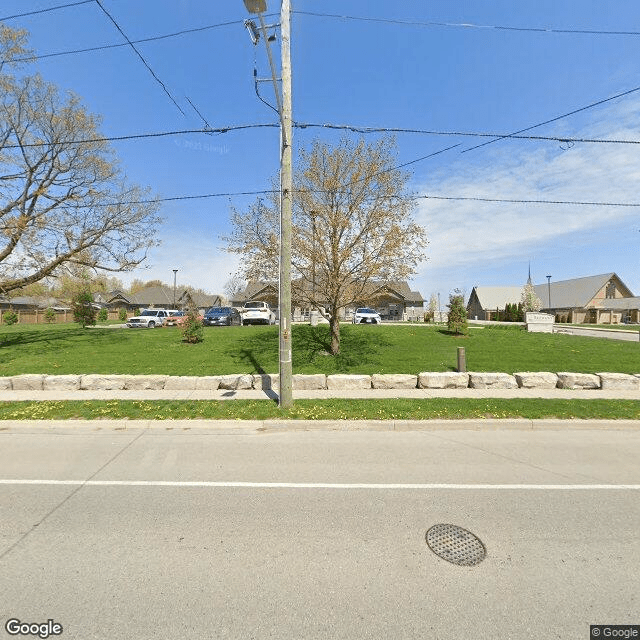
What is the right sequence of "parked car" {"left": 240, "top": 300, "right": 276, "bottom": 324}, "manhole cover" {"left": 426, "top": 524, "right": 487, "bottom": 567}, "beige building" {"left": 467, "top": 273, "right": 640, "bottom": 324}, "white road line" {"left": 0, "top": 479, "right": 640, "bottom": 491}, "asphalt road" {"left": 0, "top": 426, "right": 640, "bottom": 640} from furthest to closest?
"beige building" {"left": 467, "top": 273, "right": 640, "bottom": 324} → "parked car" {"left": 240, "top": 300, "right": 276, "bottom": 324} → "white road line" {"left": 0, "top": 479, "right": 640, "bottom": 491} → "manhole cover" {"left": 426, "top": 524, "right": 487, "bottom": 567} → "asphalt road" {"left": 0, "top": 426, "right": 640, "bottom": 640}

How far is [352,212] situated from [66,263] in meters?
14.5

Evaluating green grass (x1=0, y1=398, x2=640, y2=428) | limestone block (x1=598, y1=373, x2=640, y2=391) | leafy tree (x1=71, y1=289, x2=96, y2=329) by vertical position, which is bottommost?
green grass (x1=0, y1=398, x2=640, y2=428)

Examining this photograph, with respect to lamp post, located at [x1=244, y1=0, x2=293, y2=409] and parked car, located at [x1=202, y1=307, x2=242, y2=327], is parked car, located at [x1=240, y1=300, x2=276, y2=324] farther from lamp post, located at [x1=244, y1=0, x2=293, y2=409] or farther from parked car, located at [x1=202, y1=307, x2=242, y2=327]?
lamp post, located at [x1=244, y1=0, x2=293, y2=409]

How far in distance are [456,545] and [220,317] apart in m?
23.8

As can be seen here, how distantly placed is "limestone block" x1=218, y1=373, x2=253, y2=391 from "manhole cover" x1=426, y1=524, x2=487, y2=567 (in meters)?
6.37

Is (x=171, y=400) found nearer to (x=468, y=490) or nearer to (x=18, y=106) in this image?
(x=468, y=490)

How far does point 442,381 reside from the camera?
8945 millimetres

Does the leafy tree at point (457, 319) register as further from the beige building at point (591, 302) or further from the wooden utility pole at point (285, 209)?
the beige building at point (591, 302)

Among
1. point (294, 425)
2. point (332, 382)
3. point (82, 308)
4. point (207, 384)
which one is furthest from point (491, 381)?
point (82, 308)

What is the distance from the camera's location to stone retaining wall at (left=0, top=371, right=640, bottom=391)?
878 centimetres

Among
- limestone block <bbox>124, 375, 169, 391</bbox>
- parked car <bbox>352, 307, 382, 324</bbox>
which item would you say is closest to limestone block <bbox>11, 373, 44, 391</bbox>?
limestone block <bbox>124, 375, 169, 391</bbox>

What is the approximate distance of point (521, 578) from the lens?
2.62 meters

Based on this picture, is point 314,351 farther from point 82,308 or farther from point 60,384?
point 82,308

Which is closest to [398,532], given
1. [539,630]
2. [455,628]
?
[455,628]
